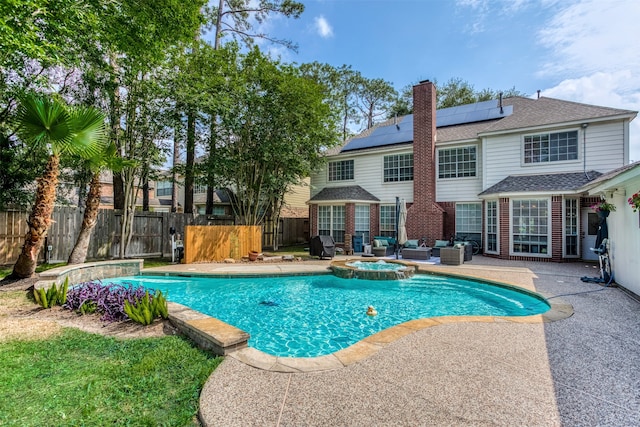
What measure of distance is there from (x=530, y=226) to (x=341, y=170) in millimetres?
9992

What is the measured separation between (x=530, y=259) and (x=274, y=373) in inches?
504

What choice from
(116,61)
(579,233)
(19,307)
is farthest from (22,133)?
(579,233)

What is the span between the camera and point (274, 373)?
Result: 3277 mm

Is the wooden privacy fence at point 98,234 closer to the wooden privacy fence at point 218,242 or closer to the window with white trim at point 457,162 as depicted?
the wooden privacy fence at point 218,242

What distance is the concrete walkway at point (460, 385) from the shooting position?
2.55 meters

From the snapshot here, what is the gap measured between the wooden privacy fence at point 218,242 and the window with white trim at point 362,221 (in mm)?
5628

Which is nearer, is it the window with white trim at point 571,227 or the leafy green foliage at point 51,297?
the leafy green foliage at point 51,297

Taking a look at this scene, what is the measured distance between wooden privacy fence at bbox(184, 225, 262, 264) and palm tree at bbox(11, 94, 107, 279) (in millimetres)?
4742

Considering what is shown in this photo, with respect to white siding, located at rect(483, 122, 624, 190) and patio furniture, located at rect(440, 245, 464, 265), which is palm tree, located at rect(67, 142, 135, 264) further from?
white siding, located at rect(483, 122, 624, 190)

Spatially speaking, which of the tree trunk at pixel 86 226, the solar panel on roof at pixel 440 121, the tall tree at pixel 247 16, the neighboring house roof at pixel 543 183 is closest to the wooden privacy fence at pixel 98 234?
the tree trunk at pixel 86 226

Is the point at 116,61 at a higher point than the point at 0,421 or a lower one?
higher

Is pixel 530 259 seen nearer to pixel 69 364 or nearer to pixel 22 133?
pixel 69 364

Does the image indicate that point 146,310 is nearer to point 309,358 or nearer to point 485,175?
point 309,358

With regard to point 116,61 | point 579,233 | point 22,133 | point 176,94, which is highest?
point 116,61
